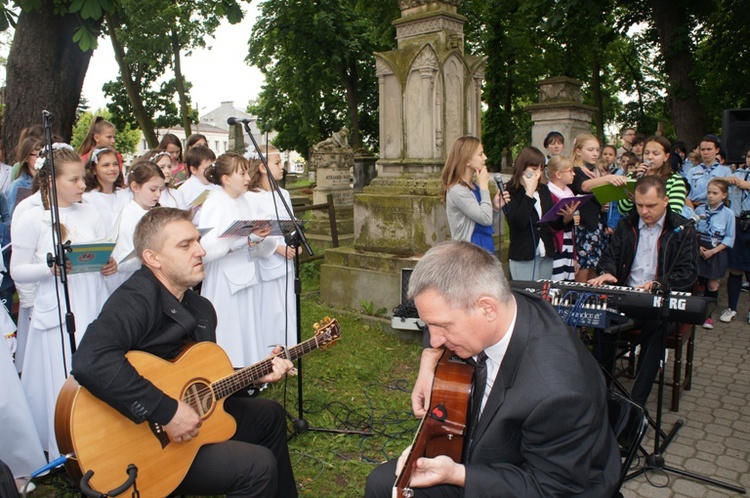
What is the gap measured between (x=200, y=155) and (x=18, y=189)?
6.01 ft

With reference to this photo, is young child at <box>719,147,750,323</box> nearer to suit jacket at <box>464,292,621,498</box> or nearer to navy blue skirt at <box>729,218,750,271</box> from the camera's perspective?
navy blue skirt at <box>729,218,750,271</box>

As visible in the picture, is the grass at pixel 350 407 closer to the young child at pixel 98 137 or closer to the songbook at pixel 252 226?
the songbook at pixel 252 226

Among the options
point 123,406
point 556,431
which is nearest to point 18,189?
point 123,406

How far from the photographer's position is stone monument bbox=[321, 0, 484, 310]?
6.45 meters

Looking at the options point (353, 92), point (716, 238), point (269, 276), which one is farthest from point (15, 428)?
point (353, 92)

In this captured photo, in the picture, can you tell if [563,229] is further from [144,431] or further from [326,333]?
[144,431]

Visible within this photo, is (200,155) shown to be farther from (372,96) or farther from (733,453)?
(372,96)

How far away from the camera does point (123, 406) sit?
2666 millimetres

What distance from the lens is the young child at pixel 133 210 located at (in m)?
4.52

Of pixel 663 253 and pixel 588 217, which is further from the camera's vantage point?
pixel 588 217

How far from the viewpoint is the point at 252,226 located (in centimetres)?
443

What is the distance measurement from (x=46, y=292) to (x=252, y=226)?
146 cm

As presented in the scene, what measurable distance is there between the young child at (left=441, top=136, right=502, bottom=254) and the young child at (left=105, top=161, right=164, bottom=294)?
257 centimetres

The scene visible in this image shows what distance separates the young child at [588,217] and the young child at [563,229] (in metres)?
0.12
